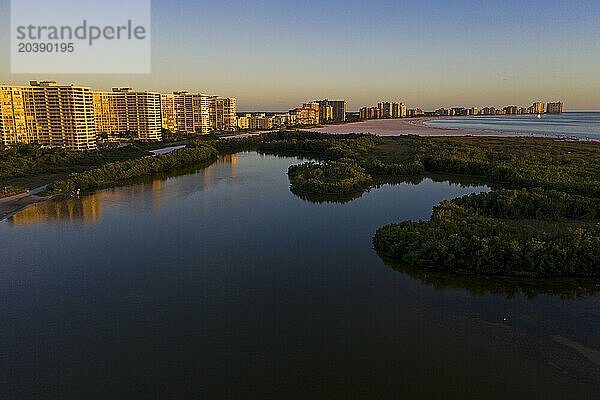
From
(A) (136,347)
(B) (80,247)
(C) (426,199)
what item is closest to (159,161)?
(B) (80,247)

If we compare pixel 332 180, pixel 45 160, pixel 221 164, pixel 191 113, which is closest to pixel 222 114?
pixel 191 113

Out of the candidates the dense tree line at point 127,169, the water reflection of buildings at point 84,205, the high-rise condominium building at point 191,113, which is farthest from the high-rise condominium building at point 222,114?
the water reflection of buildings at point 84,205

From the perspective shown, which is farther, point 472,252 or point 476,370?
point 472,252

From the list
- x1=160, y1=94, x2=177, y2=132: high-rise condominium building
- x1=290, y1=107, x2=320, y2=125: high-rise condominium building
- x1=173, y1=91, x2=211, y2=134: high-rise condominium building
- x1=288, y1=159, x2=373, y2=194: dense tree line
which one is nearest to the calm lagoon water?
x1=288, y1=159, x2=373, y2=194: dense tree line

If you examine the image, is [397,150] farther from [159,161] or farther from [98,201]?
[98,201]

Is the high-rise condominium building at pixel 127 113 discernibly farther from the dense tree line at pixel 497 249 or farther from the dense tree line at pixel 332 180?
the dense tree line at pixel 497 249
